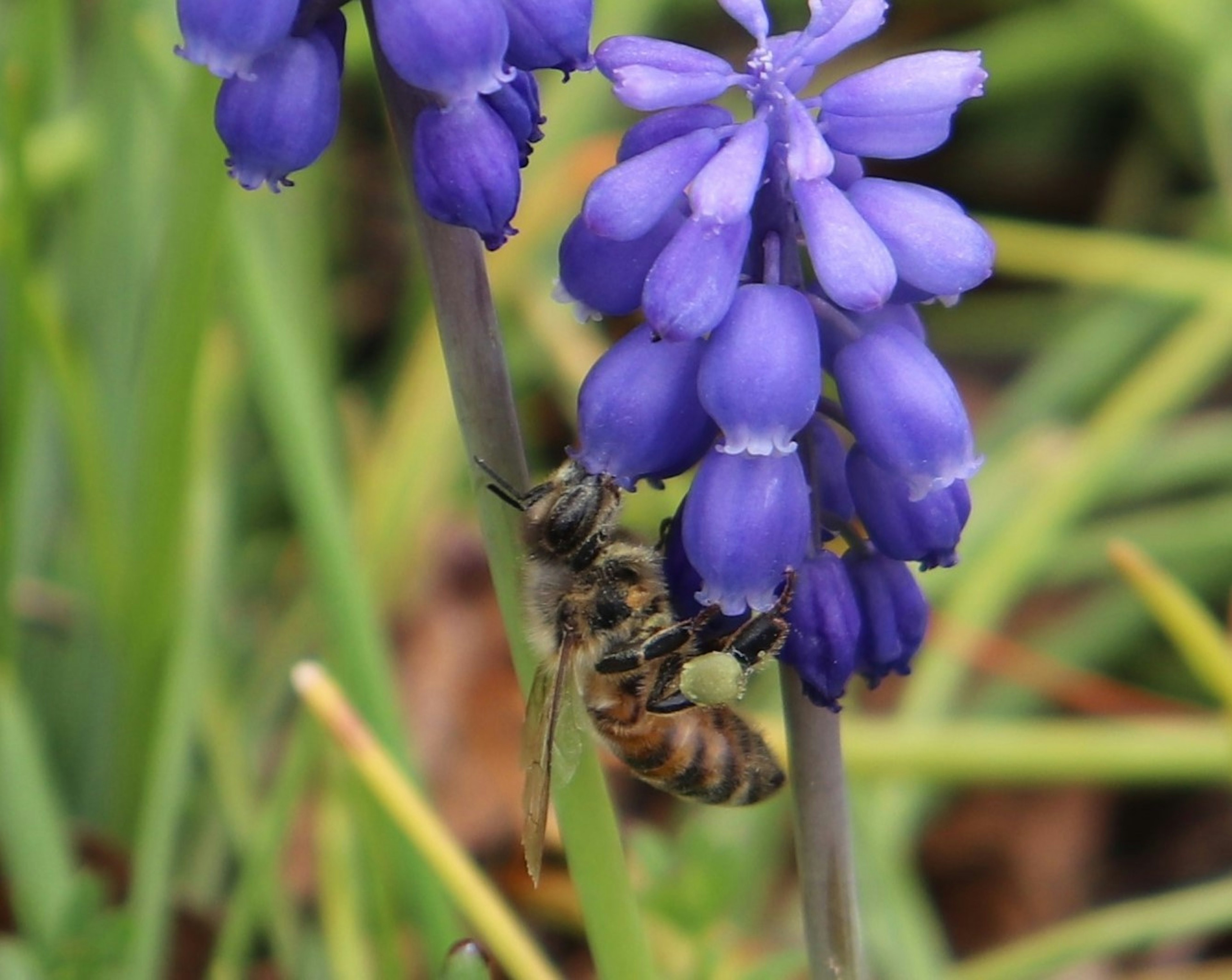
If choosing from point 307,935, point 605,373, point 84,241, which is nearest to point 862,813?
point 307,935

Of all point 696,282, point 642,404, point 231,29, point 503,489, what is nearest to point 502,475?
point 503,489

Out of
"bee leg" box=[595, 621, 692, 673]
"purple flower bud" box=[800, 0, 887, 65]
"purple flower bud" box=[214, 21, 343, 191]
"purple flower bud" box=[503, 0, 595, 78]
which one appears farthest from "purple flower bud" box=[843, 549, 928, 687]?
"purple flower bud" box=[214, 21, 343, 191]

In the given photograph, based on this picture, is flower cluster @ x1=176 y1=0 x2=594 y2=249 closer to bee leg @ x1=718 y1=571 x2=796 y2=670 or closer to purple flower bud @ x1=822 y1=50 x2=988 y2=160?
purple flower bud @ x1=822 y1=50 x2=988 y2=160

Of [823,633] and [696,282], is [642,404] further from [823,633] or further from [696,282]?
[823,633]

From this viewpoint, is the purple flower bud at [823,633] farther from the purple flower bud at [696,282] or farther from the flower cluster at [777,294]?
the purple flower bud at [696,282]

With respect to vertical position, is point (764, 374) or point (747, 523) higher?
point (764, 374)

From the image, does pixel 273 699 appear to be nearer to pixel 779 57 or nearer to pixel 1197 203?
pixel 779 57
